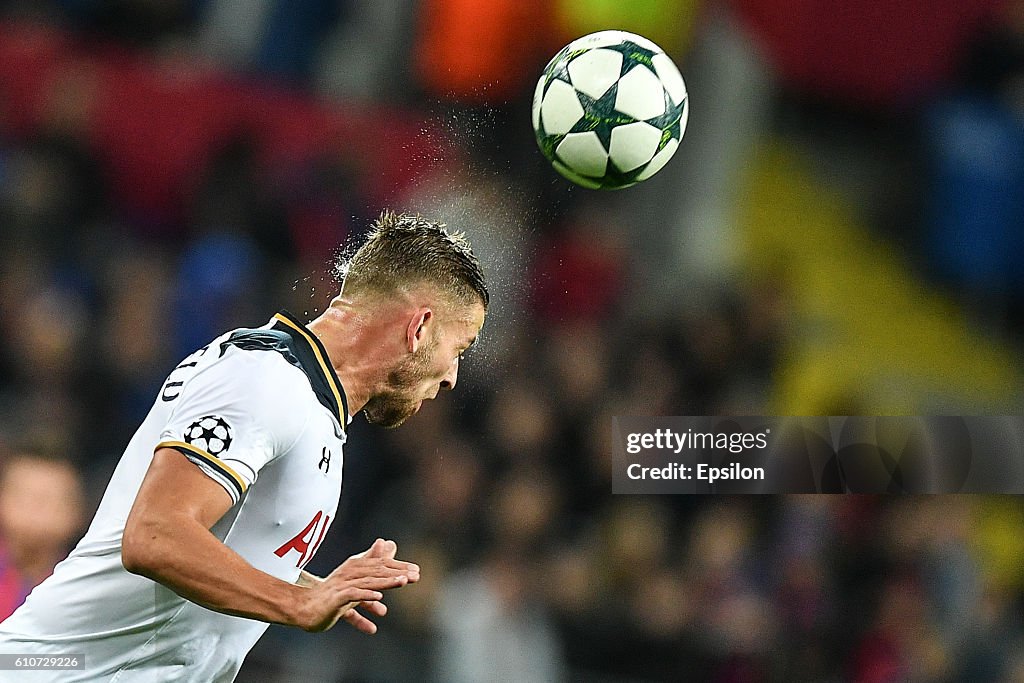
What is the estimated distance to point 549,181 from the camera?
7.87 meters

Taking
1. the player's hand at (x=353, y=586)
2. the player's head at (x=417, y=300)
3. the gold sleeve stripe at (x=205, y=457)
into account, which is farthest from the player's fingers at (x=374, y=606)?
Answer: the player's head at (x=417, y=300)

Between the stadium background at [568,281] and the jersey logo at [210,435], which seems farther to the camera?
the stadium background at [568,281]

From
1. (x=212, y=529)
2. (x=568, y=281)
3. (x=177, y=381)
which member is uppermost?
(x=568, y=281)

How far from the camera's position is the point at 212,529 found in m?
2.76

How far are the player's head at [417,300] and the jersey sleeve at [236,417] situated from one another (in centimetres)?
38

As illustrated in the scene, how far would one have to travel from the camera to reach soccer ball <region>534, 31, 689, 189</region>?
4051 mm

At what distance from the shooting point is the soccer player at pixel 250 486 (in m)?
2.49

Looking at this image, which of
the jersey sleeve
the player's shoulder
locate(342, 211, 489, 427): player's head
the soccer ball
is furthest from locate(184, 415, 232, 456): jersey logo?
the soccer ball

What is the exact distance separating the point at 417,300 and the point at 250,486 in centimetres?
59

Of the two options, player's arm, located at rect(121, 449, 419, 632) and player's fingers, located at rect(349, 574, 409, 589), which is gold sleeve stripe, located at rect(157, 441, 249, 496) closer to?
player's arm, located at rect(121, 449, 419, 632)

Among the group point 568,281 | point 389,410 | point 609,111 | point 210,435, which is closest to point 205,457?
point 210,435

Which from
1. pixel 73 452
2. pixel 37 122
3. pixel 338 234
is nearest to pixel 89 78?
pixel 37 122

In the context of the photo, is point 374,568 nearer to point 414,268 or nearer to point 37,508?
point 414,268

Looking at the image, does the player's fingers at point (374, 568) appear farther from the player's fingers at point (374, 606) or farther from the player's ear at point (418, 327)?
the player's ear at point (418, 327)
